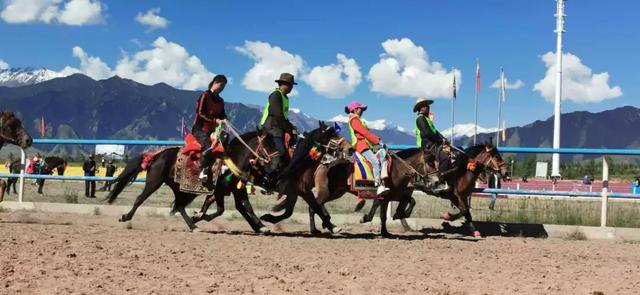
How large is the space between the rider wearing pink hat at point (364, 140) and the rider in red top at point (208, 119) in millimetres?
1996

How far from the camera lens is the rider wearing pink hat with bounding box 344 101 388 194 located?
10.3 meters

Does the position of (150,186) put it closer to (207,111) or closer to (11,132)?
(207,111)

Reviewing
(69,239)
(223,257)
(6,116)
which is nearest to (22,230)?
(69,239)

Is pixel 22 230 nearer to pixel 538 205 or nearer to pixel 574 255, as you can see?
pixel 574 255

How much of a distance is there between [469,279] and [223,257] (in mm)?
2466

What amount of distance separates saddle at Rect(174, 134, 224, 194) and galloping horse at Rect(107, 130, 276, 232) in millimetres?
172

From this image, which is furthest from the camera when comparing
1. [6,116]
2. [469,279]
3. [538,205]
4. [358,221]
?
[538,205]

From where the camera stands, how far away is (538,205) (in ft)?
43.8

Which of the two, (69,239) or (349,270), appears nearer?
(349,270)

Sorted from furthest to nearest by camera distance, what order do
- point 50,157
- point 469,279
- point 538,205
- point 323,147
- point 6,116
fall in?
point 50,157, point 538,205, point 6,116, point 323,147, point 469,279

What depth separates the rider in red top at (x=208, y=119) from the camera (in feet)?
32.7

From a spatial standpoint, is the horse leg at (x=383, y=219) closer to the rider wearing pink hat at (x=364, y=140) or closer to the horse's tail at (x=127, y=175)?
the rider wearing pink hat at (x=364, y=140)

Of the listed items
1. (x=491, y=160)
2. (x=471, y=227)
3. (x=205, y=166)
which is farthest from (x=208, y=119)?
(x=491, y=160)

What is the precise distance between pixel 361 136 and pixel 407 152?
1.07 meters
